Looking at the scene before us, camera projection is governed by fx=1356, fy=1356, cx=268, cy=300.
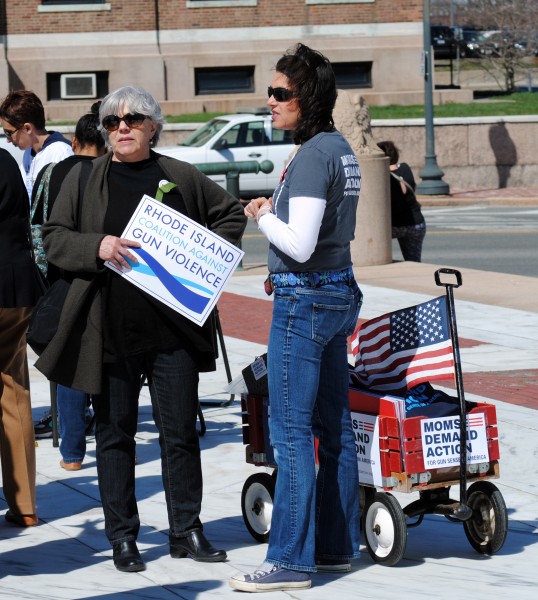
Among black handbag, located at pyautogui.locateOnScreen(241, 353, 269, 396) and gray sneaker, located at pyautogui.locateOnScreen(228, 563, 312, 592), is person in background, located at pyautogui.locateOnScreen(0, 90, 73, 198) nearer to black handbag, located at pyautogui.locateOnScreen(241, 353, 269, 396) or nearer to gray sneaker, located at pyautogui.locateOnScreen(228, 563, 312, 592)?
black handbag, located at pyautogui.locateOnScreen(241, 353, 269, 396)

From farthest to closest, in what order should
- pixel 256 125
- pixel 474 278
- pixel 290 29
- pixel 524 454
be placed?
1. pixel 290 29
2. pixel 256 125
3. pixel 474 278
4. pixel 524 454

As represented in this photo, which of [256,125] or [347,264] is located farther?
[256,125]

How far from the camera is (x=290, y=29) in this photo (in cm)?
3481

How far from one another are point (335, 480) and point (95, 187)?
1461mm

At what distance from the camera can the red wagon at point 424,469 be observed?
5258mm

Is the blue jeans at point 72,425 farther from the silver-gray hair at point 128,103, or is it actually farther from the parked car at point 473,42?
the parked car at point 473,42

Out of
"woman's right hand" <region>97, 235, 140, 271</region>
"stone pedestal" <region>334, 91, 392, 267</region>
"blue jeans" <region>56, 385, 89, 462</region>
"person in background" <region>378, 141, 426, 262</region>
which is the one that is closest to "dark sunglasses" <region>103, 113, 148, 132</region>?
"woman's right hand" <region>97, 235, 140, 271</region>

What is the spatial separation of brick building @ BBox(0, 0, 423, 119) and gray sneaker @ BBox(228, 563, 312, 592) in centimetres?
2840

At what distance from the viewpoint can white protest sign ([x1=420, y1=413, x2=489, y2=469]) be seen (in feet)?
17.4

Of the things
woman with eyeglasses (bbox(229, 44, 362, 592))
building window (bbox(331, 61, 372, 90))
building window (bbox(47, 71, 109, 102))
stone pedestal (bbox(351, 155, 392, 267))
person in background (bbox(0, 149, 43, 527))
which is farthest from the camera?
building window (bbox(331, 61, 372, 90))

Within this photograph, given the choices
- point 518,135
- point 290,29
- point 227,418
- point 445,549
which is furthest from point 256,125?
point 445,549

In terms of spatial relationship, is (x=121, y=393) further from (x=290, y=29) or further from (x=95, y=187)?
(x=290, y=29)

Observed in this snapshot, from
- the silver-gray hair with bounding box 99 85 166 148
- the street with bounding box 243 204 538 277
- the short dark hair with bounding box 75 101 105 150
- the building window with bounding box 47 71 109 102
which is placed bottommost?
the street with bounding box 243 204 538 277

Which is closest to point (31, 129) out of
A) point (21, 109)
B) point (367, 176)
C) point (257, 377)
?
point (21, 109)
